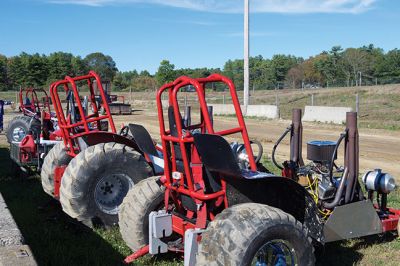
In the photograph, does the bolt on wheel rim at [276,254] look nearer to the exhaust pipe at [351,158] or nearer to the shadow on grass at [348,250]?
the shadow on grass at [348,250]

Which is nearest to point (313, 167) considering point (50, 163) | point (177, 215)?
point (177, 215)

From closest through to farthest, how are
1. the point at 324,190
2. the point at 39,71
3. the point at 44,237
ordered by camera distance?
the point at 324,190 → the point at 44,237 → the point at 39,71

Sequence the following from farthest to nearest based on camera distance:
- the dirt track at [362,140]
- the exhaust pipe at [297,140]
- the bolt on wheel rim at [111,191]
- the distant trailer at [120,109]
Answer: the distant trailer at [120,109], the dirt track at [362,140], the bolt on wheel rim at [111,191], the exhaust pipe at [297,140]

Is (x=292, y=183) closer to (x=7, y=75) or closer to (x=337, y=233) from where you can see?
(x=337, y=233)

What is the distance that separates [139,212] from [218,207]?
928 millimetres

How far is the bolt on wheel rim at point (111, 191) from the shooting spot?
5980mm

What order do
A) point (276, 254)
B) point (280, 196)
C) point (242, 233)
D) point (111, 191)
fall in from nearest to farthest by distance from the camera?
point (242, 233) → point (276, 254) → point (280, 196) → point (111, 191)

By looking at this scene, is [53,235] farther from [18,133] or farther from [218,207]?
[18,133]

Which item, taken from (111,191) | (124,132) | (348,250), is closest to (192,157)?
(348,250)

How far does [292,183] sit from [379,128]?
17.2m

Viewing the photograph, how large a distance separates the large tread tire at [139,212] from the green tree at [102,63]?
111m

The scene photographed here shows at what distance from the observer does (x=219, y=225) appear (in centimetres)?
358

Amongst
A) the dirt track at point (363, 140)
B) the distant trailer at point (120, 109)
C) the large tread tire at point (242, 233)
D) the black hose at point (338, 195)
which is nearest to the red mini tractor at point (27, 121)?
the dirt track at point (363, 140)

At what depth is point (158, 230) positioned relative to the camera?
412 cm
